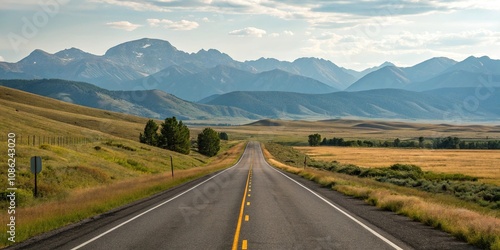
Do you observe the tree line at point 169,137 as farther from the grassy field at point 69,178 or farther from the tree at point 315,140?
the tree at point 315,140

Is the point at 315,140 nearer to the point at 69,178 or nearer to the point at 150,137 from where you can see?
the point at 150,137

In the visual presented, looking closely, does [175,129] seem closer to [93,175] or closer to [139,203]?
[93,175]

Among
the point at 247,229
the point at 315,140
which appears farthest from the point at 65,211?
the point at 315,140

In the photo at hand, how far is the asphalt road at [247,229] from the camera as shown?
14742 millimetres

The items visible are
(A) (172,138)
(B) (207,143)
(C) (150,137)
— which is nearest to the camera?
(A) (172,138)

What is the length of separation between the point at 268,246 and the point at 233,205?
37.3 ft

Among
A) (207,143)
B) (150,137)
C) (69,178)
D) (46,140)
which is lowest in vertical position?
(207,143)

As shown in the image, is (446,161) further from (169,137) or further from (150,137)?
(150,137)

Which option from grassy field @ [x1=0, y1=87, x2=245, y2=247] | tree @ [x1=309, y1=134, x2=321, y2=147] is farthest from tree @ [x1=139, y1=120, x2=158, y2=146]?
tree @ [x1=309, y1=134, x2=321, y2=147]

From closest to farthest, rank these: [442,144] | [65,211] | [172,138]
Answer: [65,211]
[172,138]
[442,144]

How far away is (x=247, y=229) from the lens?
1759cm

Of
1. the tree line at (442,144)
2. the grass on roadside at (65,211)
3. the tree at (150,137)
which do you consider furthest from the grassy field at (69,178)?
the tree line at (442,144)

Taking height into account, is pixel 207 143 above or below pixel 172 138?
below

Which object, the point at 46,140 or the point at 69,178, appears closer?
the point at 69,178
